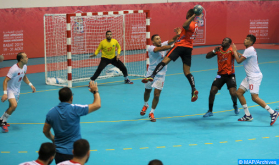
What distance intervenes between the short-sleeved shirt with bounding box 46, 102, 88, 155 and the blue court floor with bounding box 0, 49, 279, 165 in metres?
1.86

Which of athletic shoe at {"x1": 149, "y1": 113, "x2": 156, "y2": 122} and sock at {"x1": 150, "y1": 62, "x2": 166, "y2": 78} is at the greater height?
sock at {"x1": 150, "y1": 62, "x2": 166, "y2": 78}

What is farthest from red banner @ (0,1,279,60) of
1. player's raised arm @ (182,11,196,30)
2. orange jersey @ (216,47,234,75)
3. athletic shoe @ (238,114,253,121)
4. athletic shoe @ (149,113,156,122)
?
athletic shoe @ (238,114,253,121)

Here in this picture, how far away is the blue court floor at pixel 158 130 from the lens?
843 centimetres

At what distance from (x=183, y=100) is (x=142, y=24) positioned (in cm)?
1266

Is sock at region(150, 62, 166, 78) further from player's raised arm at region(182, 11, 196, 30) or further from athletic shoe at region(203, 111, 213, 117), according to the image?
athletic shoe at region(203, 111, 213, 117)

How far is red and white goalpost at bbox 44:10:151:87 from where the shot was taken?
17631mm

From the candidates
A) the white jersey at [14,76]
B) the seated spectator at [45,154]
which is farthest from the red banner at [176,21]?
the seated spectator at [45,154]

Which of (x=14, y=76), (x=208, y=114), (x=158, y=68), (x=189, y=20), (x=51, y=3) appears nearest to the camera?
(x=14, y=76)

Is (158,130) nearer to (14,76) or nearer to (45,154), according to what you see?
(14,76)

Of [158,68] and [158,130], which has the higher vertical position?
[158,68]

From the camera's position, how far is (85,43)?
2167cm

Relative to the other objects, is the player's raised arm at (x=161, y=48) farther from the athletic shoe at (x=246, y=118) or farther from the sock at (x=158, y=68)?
the athletic shoe at (x=246, y=118)

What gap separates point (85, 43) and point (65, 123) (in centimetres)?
1571

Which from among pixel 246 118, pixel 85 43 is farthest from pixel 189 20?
pixel 85 43
